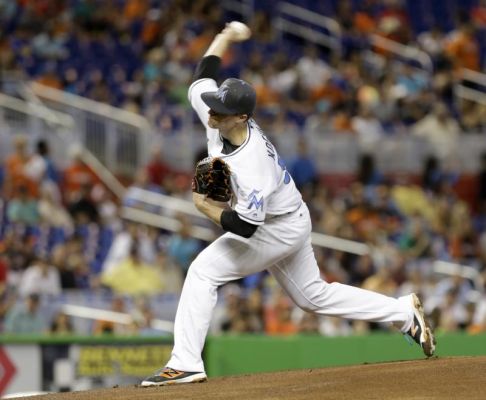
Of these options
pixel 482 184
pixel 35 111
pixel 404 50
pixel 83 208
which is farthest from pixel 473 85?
pixel 83 208

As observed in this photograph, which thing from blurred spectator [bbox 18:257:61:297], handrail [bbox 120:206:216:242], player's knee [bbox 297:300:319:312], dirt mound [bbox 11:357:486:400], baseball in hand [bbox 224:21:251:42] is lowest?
dirt mound [bbox 11:357:486:400]

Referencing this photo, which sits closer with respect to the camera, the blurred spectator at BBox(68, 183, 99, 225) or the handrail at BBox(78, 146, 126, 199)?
the blurred spectator at BBox(68, 183, 99, 225)

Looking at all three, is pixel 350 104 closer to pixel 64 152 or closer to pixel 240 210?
pixel 64 152

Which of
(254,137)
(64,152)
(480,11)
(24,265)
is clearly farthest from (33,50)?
(254,137)

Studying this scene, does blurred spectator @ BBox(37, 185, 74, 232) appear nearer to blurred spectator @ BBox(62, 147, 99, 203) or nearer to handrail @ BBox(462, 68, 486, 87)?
blurred spectator @ BBox(62, 147, 99, 203)

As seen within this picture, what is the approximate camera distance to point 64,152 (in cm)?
1476

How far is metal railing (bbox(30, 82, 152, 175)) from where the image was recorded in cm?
1497

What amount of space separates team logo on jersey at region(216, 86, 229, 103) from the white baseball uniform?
0.81 feet

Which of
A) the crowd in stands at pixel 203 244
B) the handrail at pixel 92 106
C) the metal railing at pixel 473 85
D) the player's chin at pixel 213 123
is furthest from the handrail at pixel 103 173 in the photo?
the player's chin at pixel 213 123

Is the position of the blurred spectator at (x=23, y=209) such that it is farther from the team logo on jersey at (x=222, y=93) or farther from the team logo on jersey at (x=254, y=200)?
the team logo on jersey at (x=254, y=200)

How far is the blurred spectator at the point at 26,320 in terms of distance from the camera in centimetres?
1170

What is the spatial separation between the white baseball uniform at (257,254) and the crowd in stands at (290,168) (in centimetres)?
458

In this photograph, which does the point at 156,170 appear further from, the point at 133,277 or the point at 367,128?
the point at 367,128

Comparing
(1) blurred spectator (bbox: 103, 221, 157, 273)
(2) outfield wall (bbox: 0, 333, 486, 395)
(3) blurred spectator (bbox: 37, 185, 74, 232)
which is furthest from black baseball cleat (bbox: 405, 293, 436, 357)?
(3) blurred spectator (bbox: 37, 185, 74, 232)
